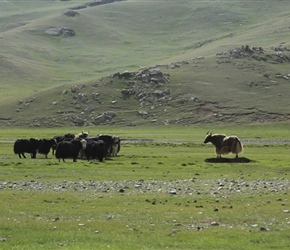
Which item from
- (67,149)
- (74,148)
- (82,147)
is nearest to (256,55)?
(82,147)

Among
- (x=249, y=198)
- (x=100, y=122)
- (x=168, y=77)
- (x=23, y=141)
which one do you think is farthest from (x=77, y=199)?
(x=168, y=77)

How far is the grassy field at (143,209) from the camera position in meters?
16.1

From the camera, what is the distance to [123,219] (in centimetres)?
1897

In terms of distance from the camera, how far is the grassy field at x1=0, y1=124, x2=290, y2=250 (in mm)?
16109

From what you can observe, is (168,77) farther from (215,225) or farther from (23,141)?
(215,225)

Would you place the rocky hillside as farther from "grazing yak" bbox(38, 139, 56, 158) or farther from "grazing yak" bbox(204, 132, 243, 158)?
"grazing yak" bbox(204, 132, 243, 158)

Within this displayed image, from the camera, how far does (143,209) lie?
67.7 ft

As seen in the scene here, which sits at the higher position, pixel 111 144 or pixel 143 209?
pixel 111 144

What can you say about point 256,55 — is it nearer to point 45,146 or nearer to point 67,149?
point 45,146

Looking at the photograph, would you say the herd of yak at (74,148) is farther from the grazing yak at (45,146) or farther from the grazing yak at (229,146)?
the grazing yak at (229,146)

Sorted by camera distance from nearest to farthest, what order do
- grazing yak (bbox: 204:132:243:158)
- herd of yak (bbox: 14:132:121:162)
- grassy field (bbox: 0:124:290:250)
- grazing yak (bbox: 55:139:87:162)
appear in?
grassy field (bbox: 0:124:290:250) < grazing yak (bbox: 55:139:87:162) < herd of yak (bbox: 14:132:121:162) < grazing yak (bbox: 204:132:243:158)

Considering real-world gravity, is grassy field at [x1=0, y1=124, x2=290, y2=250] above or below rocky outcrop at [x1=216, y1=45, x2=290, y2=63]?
below

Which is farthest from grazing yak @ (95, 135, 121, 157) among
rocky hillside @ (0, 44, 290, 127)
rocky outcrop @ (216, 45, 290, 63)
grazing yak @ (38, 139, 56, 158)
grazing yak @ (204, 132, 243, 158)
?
rocky outcrop @ (216, 45, 290, 63)

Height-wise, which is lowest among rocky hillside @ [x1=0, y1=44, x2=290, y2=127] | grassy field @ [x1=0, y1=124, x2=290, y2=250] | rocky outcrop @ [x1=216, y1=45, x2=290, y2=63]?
grassy field @ [x1=0, y1=124, x2=290, y2=250]
